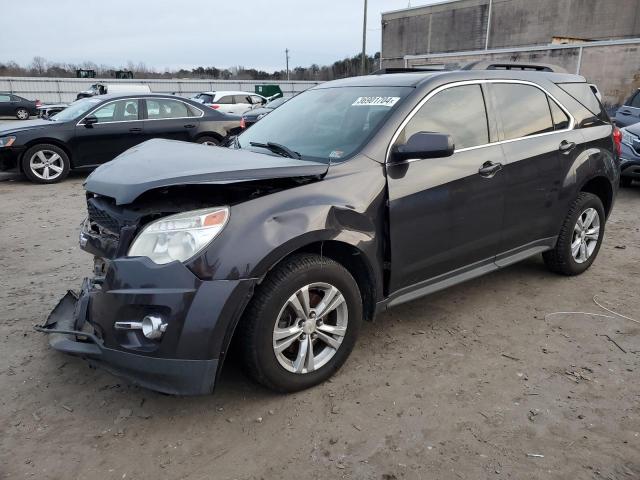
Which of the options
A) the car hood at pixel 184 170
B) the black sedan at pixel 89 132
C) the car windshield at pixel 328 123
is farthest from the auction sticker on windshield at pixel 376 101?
the black sedan at pixel 89 132

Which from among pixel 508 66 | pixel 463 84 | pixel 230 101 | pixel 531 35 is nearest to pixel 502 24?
pixel 531 35

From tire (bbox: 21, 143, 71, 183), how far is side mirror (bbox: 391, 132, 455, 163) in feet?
26.6

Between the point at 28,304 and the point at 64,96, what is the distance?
3079cm

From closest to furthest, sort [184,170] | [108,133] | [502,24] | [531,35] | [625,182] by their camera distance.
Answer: [184,170], [625,182], [108,133], [531,35], [502,24]

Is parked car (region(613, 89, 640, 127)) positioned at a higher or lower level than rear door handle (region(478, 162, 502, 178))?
lower

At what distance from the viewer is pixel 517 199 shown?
3.79m

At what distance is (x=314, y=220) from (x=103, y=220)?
3.91 ft

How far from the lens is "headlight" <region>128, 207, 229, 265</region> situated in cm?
248

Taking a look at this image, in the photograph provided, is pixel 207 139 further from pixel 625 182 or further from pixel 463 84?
pixel 625 182

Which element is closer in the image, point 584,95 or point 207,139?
point 584,95

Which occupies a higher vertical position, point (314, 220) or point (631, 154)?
point (314, 220)

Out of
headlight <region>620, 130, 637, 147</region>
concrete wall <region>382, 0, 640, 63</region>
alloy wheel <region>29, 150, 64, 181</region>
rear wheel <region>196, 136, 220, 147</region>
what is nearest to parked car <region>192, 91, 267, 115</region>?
rear wheel <region>196, 136, 220, 147</region>

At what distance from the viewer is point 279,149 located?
3.47m

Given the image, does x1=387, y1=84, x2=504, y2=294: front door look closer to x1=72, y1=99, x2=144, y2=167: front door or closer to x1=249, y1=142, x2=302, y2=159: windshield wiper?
x1=249, y1=142, x2=302, y2=159: windshield wiper
